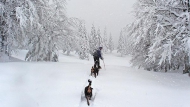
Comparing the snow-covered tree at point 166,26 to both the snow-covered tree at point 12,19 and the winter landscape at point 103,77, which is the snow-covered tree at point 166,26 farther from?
the snow-covered tree at point 12,19

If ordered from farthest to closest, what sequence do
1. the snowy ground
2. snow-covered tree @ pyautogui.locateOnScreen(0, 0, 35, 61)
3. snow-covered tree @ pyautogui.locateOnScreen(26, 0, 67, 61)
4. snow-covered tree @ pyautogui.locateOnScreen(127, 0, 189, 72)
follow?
snow-covered tree @ pyautogui.locateOnScreen(26, 0, 67, 61), snow-covered tree @ pyautogui.locateOnScreen(0, 0, 35, 61), snow-covered tree @ pyautogui.locateOnScreen(127, 0, 189, 72), the snowy ground

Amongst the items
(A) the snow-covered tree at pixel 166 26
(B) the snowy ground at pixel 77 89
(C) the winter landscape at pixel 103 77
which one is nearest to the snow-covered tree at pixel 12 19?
(C) the winter landscape at pixel 103 77

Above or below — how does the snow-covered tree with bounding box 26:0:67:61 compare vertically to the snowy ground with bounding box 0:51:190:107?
above

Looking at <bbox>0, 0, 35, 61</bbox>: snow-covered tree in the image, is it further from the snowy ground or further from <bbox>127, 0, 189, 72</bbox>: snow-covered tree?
<bbox>127, 0, 189, 72</bbox>: snow-covered tree

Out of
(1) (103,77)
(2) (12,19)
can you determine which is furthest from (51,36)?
(1) (103,77)

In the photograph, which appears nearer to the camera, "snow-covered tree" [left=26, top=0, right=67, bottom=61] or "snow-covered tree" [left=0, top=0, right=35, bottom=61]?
"snow-covered tree" [left=0, top=0, right=35, bottom=61]

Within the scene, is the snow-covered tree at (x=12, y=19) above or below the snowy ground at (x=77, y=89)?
above

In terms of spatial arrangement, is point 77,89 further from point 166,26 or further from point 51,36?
point 51,36

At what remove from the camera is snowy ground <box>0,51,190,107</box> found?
7172mm

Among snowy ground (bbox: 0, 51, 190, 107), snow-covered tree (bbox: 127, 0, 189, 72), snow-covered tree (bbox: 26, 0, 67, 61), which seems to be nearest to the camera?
snowy ground (bbox: 0, 51, 190, 107)

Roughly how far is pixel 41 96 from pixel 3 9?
679 centimetres

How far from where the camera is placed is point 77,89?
841cm

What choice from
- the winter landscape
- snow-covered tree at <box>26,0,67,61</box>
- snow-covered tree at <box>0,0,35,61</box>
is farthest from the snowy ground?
snow-covered tree at <box>26,0,67,61</box>

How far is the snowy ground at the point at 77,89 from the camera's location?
7.17 metres
